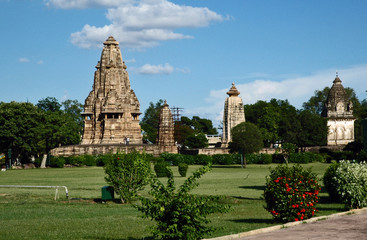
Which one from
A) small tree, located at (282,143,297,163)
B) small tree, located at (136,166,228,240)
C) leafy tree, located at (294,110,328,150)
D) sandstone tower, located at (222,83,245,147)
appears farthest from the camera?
leafy tree, located at (294,110,328,150)

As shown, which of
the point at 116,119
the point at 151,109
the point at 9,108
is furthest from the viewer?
the point at 151,109

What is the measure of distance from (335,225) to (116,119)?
64448mm

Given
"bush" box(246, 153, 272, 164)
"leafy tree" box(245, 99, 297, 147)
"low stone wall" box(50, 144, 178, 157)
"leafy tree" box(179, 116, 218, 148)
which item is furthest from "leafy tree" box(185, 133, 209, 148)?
"bush" box(246, 153, 272, 164)

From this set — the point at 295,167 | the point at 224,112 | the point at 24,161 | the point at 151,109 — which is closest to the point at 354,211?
the point at 295,167

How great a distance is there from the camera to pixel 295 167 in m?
15.9

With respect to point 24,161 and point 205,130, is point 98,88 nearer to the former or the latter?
point 24,161

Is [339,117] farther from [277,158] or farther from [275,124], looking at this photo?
[277,158]

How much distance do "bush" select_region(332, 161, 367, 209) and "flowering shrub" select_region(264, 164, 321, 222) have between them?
279 cm

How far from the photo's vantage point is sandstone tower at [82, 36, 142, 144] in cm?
7700

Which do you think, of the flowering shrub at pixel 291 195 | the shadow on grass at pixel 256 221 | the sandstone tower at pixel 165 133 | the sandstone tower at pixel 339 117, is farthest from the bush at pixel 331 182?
the sandstone tower at pixel 339 117

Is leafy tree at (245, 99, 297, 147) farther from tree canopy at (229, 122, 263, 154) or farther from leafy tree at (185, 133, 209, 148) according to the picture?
tree canopy at (229, 122, 263, 154)

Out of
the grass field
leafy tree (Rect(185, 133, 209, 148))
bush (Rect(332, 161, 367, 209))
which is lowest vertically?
the grass field

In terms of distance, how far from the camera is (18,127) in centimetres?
6338

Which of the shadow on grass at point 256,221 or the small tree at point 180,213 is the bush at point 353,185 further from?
the small tree at point 180,213
